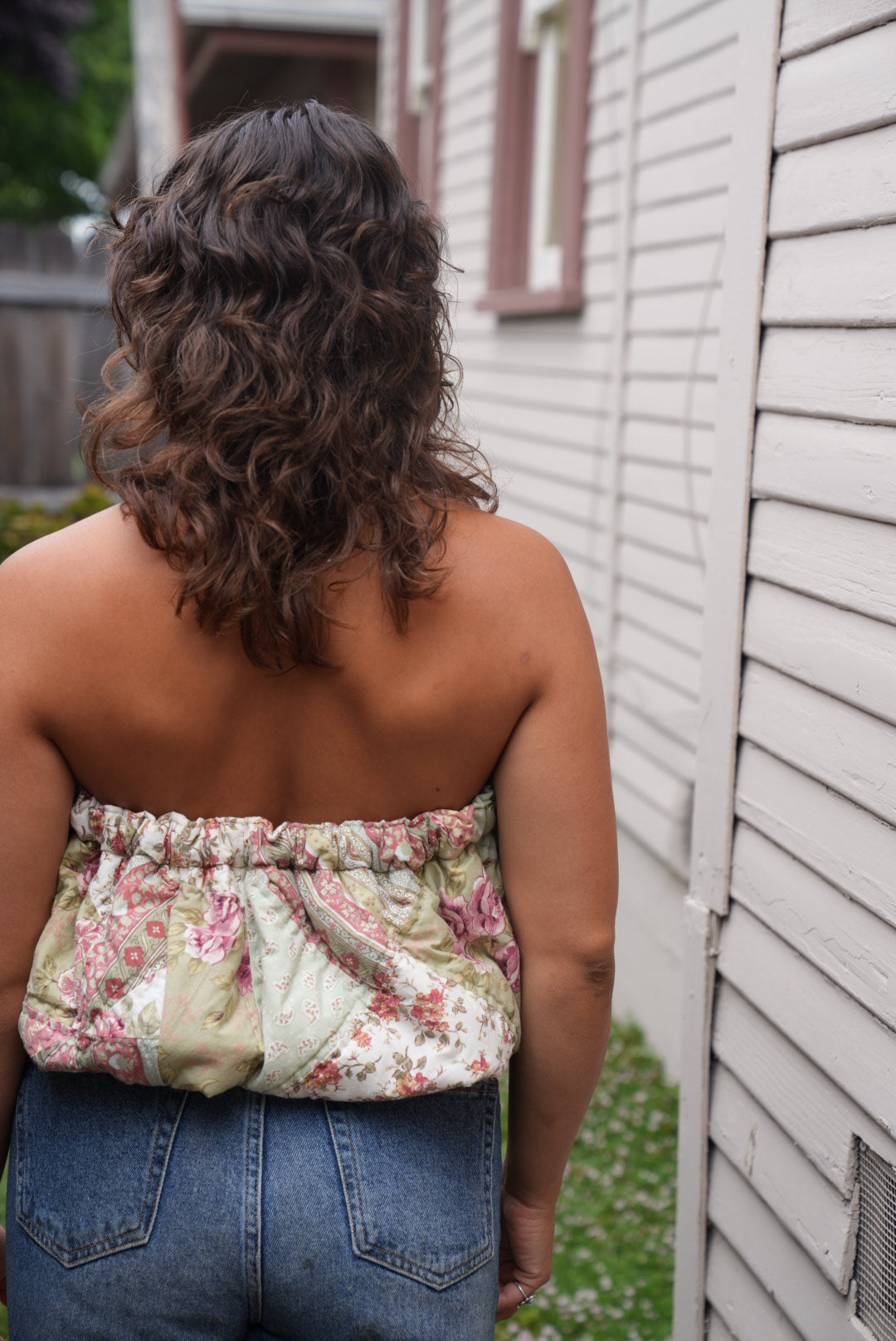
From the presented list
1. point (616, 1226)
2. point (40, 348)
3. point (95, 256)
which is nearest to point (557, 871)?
point (616, 1226)

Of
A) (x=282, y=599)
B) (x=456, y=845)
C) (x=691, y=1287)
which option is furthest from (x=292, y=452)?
(x=691, y=1287)

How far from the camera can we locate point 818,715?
1776 millimetres

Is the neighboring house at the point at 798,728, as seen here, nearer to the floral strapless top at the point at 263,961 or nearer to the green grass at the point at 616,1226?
the floral strapless top at the point at 263,961

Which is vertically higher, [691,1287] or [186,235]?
[186,235]

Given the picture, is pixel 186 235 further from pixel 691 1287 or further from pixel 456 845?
pixel 691 1287

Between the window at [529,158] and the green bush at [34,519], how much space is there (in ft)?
6.94

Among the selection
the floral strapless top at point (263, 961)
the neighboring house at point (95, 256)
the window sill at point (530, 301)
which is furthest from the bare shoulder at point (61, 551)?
the neighboring house at point (95, 256)

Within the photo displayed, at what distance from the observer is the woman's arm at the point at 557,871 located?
1368 mm

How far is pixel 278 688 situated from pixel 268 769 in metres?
0.10

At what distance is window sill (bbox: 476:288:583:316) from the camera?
490cm

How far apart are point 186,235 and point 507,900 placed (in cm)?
82

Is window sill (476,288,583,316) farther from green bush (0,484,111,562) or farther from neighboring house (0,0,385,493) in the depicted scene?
neighboring house (0,0,385,493)

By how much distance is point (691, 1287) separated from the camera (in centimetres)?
223

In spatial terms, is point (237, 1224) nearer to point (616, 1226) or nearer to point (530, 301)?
point (616, 1226)
